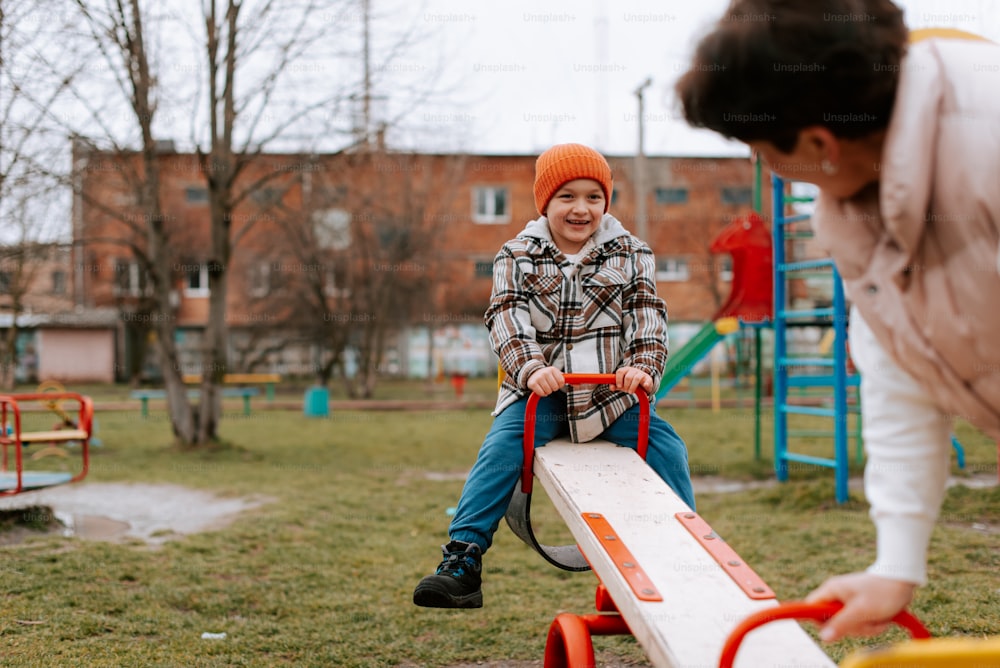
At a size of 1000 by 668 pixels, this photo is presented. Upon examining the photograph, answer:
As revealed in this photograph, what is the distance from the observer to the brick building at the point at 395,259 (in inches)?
845

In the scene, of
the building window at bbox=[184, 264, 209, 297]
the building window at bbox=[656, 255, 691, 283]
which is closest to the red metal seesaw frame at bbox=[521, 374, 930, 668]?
the building window at bbox=[656, 255, 691, 283]

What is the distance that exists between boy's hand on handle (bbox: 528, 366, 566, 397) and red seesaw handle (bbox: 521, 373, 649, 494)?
0.08ft

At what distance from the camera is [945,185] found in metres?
1.30

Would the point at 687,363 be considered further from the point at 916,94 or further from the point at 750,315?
the point at 916,94

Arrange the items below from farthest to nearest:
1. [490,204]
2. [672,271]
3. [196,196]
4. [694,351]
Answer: [196,196] → [672,271] → [490,204] → [694,351]

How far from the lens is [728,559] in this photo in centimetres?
230

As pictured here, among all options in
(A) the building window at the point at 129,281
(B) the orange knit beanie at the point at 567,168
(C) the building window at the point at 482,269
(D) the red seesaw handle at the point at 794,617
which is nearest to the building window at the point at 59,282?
(A) the building window at the point at 129,281

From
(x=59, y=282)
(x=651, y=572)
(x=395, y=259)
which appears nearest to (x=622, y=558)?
(x=651, y=572)

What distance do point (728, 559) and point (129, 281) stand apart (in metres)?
29.2

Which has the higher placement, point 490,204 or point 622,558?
point 490,204

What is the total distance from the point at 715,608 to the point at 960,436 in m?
11.4

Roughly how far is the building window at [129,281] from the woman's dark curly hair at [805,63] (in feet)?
92.5

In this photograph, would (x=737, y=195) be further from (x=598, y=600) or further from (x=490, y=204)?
(x=598, y=600)

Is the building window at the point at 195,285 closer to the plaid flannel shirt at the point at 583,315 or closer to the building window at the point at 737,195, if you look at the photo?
the building window at the point at 737,195
